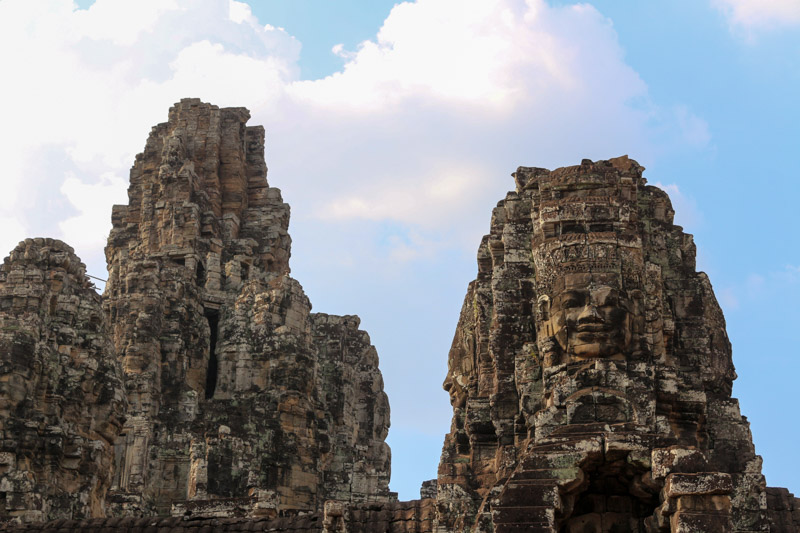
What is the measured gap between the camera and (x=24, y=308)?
31688mm

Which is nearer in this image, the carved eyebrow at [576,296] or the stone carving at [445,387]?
the stone carving at [445,387]

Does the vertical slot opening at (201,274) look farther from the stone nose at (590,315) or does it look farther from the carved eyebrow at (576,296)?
the stone nose at (590,315)

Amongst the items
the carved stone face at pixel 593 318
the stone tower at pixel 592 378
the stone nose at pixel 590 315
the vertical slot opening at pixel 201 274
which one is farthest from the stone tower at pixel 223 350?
the stone nose at pixel 590 315

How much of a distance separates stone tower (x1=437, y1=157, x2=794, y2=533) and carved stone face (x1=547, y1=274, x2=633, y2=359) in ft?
0.07

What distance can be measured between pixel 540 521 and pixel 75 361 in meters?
14.8

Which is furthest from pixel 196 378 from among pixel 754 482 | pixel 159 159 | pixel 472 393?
pixel 754 482

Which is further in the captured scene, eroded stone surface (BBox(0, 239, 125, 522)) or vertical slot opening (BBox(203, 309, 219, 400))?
vertical slot opening (BBox(203, 309, 219, 400))

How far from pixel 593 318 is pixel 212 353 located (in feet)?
94.7

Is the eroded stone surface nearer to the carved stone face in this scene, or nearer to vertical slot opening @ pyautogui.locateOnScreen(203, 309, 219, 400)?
the carved stone face

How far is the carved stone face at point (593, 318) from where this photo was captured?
22.2 metres

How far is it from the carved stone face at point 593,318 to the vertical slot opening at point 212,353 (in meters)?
26.8

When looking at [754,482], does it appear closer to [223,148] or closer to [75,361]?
[75,361]

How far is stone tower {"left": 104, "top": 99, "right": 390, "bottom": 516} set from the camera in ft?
143

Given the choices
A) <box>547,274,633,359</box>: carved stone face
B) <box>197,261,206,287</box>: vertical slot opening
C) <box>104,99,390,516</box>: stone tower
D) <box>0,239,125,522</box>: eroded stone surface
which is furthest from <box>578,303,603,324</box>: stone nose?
<box>197,261,206,287</box>: vertical slot opening
